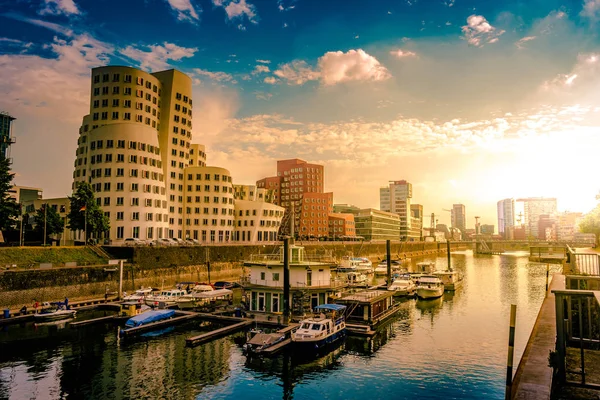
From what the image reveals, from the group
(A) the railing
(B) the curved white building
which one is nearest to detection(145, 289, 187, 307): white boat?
(B) the curved white building

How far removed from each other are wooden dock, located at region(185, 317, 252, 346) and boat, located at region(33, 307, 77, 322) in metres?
20.9

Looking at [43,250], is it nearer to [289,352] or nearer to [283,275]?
[283,275]

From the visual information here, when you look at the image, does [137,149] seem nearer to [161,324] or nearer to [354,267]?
[354,267]

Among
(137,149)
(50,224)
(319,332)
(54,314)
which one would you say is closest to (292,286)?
(319,332)

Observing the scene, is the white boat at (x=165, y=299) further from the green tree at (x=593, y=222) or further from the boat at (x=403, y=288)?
the green tree at (x=593, y=222)

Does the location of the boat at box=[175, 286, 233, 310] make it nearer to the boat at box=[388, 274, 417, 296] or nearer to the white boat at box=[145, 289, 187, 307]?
the white boat at box=[145, 289, 187, 307]

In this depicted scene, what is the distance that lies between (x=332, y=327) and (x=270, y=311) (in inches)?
433

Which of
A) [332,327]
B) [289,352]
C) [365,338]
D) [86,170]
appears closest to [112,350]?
[289,352]

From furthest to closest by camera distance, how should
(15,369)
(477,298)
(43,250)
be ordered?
(477,298)
(43,250)
(15,369)

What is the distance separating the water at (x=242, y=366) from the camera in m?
29.0

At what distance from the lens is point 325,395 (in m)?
28.7

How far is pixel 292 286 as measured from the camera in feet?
160

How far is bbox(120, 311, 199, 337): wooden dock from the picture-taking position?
143 feet

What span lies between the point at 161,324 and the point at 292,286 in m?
15.9
